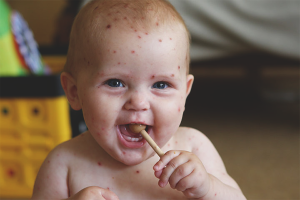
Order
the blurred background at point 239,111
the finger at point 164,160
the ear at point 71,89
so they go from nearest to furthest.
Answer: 1. the finger at point 164,160
2. the ear at point 71,89
3. the blurred background at point 239,111

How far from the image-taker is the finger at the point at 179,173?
1.55ft

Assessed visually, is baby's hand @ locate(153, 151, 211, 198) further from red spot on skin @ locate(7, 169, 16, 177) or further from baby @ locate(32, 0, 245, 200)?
red spot on skin @ locate(7, 169, 16, 177)

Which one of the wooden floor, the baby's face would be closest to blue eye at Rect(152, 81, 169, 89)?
the baby's face

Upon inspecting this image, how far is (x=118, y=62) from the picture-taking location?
0.50 m

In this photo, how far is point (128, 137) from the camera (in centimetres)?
52

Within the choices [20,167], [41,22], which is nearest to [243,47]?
[20,167]

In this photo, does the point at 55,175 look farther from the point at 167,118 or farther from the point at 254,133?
the point at 254,133

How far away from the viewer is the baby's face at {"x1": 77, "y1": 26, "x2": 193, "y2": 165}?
19.5 inches

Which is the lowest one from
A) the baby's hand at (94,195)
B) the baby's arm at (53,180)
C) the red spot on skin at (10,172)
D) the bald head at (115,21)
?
the red spot on skin at (10,172)

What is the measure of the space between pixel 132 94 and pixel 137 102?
2cm

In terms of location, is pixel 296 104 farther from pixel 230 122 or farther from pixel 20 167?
pixel 20 167

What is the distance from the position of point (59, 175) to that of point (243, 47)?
2.84 ft

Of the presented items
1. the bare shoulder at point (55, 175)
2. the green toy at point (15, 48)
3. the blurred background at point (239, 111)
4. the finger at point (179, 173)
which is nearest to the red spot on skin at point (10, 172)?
the blurred background at point (239, 111)

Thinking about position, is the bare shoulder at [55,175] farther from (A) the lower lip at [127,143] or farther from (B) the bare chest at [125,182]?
(A) the lower lip at [127,143]
